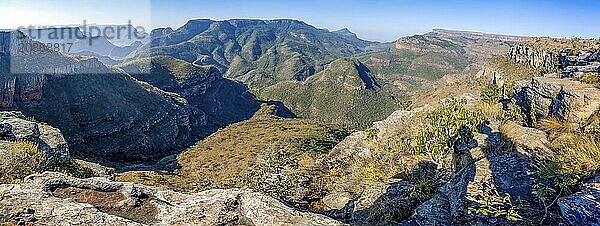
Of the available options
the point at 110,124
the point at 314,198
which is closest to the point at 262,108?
the point at 110,124

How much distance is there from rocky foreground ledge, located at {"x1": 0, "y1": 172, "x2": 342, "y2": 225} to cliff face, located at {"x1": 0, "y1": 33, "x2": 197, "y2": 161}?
7644 cm

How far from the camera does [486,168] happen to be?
15.2 m

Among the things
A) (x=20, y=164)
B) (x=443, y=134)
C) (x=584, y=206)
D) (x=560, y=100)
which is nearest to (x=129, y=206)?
(x=584, y=206)

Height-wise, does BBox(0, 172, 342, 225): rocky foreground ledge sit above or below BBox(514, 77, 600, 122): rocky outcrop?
below

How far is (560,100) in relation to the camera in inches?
706

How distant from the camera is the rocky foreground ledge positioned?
36.7 ft

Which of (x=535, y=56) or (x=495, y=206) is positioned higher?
(x=535, y=56)

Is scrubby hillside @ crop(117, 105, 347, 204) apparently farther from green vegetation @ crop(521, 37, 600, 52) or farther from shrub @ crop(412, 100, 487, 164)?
green vegetation @ crop(521, 37, 600, 52)

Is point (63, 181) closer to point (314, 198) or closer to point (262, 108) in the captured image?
point (314, 198)

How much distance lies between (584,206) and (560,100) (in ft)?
33.4

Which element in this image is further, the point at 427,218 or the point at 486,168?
the point at 486,168

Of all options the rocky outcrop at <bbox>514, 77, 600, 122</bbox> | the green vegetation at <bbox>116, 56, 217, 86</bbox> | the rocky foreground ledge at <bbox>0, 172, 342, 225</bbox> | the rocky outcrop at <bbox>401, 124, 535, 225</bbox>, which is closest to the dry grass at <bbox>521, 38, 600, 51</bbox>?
the rocky outcrop at <bbox>514, 77, 600, 122</bbox>

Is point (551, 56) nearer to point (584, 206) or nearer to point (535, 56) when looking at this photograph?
point (535, 56)

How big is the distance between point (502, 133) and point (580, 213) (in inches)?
458
